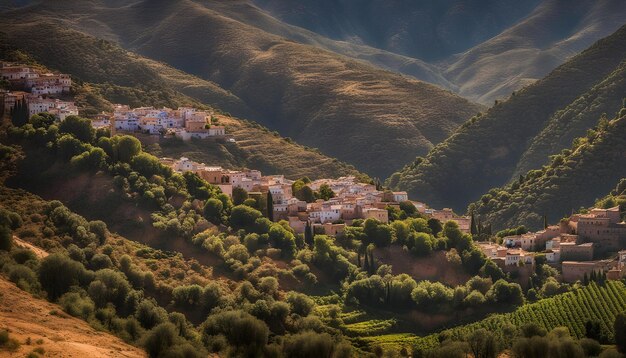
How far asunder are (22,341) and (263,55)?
116m

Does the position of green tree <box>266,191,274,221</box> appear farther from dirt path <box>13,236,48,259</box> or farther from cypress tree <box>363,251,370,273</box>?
dirt path <box>13,236,48,259</box>

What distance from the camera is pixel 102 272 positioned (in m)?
54.0

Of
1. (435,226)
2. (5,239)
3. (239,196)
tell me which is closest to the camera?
(5,239)

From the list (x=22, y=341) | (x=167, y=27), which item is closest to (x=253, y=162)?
(x=22, y=341)

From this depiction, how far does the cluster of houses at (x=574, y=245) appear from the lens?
65062 mm

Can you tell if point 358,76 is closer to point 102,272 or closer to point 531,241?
point 531,241

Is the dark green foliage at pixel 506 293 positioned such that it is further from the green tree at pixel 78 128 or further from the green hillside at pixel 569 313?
the green tree at pixel 78 128

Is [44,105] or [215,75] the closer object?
[44,105]

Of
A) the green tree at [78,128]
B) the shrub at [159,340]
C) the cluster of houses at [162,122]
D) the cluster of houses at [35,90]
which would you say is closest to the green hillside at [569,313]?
the shrub at [159,340]

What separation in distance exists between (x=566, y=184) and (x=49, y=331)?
54112 millimetres

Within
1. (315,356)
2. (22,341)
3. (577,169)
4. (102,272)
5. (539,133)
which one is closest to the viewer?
(22,341)

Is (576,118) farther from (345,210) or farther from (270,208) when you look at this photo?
(270,208)

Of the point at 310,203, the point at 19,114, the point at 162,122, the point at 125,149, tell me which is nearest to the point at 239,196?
the point at 310,203

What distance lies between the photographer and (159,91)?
107875 millimetres
